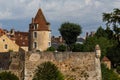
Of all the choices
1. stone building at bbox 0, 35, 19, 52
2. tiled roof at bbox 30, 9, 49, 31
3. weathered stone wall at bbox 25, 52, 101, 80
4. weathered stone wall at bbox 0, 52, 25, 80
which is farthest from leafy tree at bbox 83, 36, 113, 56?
weathered stone wall at bbox 0, 52, 25, 80

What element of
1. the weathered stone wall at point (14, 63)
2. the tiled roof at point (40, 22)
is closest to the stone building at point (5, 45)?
the tiled roof at point (40, 22)

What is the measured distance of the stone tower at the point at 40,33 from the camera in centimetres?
11138

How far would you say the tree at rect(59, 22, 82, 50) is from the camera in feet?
386

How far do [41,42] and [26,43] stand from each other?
562 inches

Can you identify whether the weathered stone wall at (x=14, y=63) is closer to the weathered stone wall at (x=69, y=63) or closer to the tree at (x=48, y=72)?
the weathered stone wall at (x=69, y=63)

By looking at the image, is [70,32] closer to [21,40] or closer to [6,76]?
[21,40]

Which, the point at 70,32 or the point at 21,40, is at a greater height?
the point at 70,32

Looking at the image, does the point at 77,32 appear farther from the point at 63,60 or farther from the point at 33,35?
the point at 63,60

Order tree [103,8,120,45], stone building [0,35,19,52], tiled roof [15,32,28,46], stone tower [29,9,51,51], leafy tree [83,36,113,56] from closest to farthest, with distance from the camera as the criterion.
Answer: tree [103,8,120,45] < stone building [0,35,19,52] < leafy tree [83,36,113,56] < stone tower [29,9,51,51] < tiled roof [15,32,28,46]

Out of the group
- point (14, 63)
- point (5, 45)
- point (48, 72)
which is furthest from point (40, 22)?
point (48, 72)

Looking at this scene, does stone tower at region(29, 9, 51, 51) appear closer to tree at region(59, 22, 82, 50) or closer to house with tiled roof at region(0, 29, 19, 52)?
house with tiled roof at region(0, 29, 19, 52)

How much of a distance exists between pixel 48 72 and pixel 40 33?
58.8 m

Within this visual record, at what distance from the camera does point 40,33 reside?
367 feet

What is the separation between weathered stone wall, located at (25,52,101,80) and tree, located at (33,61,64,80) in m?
0.74
